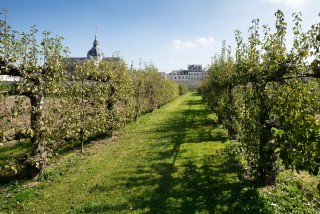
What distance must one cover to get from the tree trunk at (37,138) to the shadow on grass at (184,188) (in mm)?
3261

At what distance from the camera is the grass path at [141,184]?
9.27m

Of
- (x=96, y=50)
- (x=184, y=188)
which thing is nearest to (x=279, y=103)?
(x=184, y=188)

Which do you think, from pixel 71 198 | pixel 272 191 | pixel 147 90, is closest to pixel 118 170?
pixel 71 198

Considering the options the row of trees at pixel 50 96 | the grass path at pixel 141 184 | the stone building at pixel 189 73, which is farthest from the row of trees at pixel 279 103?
the stone building at pixel 189 73

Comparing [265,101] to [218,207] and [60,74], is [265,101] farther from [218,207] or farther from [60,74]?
[60,74]

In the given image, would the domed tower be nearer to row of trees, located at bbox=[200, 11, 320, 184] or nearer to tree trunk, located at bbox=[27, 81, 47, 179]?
tree trunk, located at bbox=[27, 81, 47, 179]

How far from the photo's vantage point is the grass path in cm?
927

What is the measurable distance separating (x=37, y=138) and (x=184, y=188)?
6581mm

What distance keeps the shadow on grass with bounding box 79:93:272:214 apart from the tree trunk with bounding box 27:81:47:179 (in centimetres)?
326

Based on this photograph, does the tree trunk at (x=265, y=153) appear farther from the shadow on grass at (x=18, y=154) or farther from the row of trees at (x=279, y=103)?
the shadow on grass at (x=18, y=154)

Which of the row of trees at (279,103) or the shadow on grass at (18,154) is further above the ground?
the row of trees at (279,103)

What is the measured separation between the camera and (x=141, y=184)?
11.2m

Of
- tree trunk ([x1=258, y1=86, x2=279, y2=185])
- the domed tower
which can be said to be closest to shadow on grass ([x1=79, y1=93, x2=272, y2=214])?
tree trunk ([x1=258, y1=86, x2=279, y2=185])

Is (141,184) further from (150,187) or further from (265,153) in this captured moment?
(265,153)
